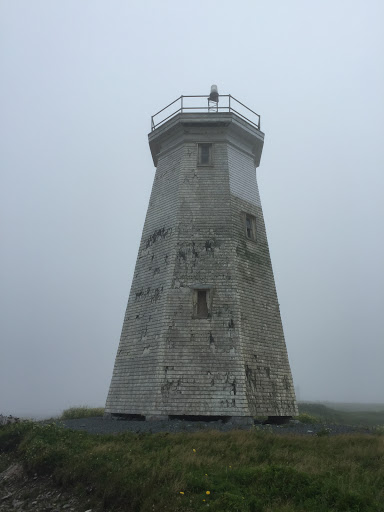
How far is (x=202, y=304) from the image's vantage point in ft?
51.7

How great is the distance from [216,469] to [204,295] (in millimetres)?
8565

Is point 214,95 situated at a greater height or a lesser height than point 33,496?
greater

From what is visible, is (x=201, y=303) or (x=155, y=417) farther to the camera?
(x=201, y=303)

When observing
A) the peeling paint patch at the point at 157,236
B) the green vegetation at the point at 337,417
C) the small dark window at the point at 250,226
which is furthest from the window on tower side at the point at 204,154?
the green vegetation at the point at 337,417

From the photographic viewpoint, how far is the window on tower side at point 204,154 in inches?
735

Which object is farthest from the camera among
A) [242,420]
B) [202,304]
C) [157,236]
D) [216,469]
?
[157,236]

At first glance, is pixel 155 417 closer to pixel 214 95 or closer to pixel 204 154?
pixel 204 154

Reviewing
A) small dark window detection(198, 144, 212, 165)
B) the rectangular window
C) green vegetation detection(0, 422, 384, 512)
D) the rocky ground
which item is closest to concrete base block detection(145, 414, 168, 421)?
green vegetation detection(0, 422, 384, 512)

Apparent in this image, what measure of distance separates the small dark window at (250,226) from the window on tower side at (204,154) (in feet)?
10.3

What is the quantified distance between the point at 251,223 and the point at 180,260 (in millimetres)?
4122

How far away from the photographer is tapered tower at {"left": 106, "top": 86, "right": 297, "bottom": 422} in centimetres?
1426

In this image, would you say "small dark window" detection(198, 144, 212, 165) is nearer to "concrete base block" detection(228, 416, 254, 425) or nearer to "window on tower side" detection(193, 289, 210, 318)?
"window on tower side" detection(193, 289, 210, 318)

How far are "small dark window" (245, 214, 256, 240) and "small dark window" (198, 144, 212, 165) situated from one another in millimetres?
3131

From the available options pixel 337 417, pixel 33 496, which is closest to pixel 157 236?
pixel 33 496
